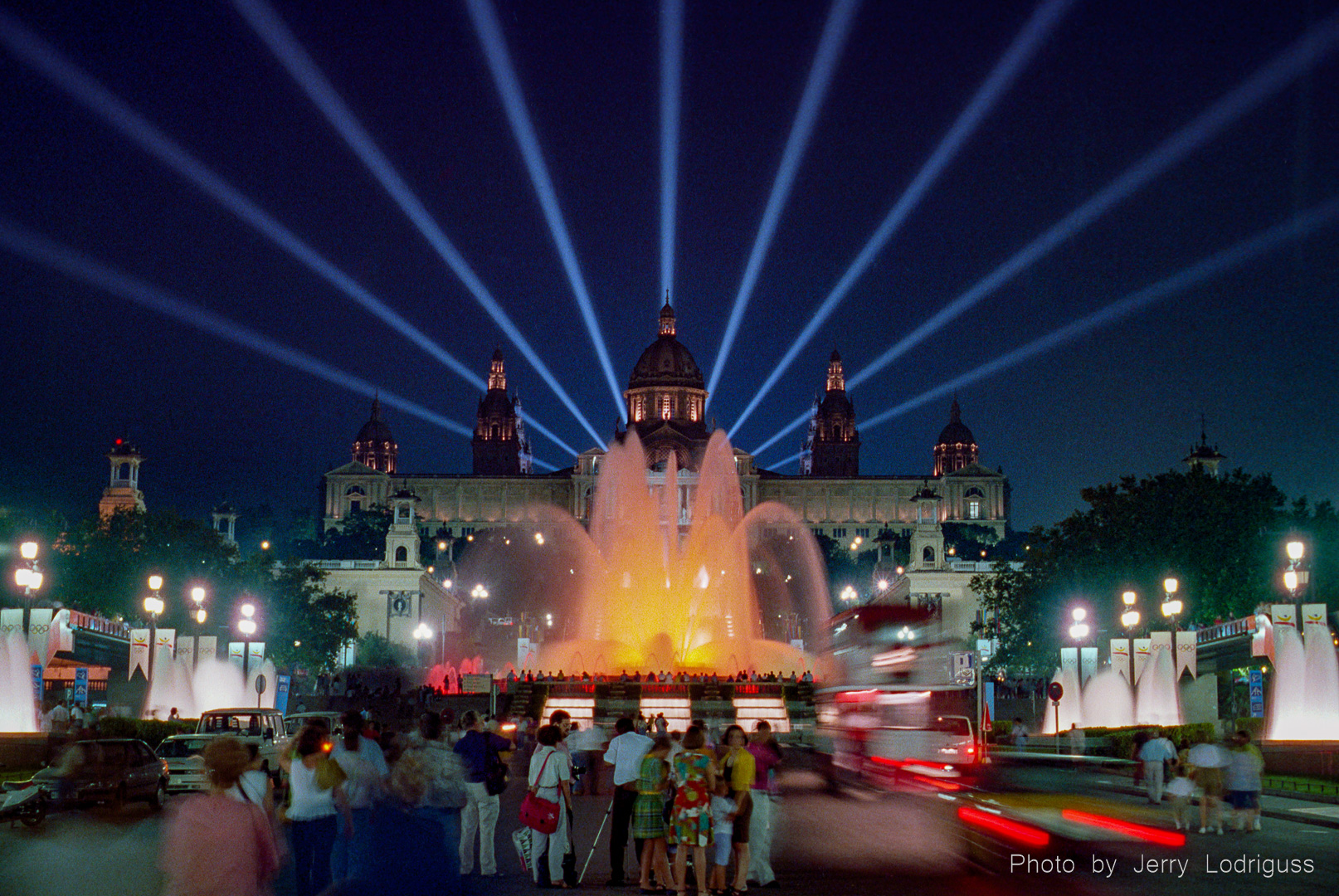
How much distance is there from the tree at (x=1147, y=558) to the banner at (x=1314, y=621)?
26.3 m

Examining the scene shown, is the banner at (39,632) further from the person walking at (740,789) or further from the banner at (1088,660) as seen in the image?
the banner at (1088,660)

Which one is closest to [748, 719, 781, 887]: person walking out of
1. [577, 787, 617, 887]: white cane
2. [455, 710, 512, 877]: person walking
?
[577, 787, 617, 887]: white cane

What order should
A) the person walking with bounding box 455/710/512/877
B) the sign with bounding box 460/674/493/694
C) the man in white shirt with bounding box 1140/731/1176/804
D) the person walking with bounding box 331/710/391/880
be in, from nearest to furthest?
1. the person walking with bounding box 331/710/391/880
2. the person walking with bounding box 455/710/512/877
3. the man in white shirt with bounding box 1140/731/1176/804
4. the sign with bounding box 460/674/493/694

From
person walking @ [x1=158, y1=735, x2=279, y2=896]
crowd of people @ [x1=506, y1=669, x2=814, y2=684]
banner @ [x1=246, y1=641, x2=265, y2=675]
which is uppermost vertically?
banner @ [x1=246, y1=641, x2=265, y2=675]

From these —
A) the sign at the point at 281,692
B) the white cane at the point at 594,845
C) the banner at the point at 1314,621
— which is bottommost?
the white cane at the point at 594,845

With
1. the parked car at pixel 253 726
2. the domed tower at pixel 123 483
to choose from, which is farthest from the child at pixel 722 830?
the domed tower at pixel 123 483

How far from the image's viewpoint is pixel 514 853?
20.5 meters

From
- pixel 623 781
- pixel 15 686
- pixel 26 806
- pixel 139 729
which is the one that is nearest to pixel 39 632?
pixel 15 686

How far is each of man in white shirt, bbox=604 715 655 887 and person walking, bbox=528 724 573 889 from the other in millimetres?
691

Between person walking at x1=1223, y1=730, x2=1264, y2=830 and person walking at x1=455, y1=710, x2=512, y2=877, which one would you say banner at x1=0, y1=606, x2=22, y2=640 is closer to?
person walking at x1=455, y1=710, x2=512, y2=877

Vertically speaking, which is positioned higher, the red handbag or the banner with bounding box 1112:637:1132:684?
the banner with bounding box 1112:637:1132:684

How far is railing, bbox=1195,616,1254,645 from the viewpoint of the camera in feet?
175

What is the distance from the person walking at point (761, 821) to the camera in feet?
56.9

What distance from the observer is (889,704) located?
33.2 meters
